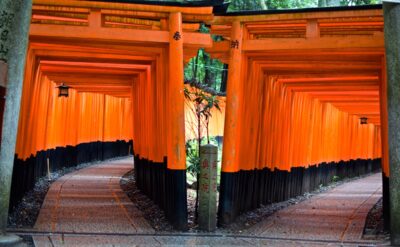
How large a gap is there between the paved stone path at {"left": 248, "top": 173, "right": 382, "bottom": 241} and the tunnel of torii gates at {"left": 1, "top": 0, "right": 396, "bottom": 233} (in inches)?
23.8

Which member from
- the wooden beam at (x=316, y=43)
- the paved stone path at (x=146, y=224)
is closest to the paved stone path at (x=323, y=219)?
the paved stone path at (x=146, y=224)

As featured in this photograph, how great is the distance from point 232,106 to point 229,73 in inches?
20.6

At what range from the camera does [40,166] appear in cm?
1562

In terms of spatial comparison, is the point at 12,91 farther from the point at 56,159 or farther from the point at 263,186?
the point at 56,159

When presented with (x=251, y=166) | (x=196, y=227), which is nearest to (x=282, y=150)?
(x=251, y=166)

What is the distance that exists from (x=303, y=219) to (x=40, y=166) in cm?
797

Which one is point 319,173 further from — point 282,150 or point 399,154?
point 399,154

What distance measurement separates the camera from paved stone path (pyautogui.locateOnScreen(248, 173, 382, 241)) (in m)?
8.87

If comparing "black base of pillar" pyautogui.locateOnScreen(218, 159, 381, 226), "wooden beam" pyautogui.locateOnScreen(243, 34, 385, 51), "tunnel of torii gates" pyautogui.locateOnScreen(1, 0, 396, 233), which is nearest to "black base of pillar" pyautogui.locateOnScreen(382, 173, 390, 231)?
"tunnel of torii gates" pyautogui.locateOnScreen(1, 0, 396, 233)

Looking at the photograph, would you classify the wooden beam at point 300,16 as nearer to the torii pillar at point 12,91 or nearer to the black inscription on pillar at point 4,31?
the torii pillar at point 12,91

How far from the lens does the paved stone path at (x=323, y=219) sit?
887 cm

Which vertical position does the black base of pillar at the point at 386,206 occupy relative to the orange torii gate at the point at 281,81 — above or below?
below

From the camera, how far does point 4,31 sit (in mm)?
5074

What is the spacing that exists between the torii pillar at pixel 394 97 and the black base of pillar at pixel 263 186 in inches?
112
